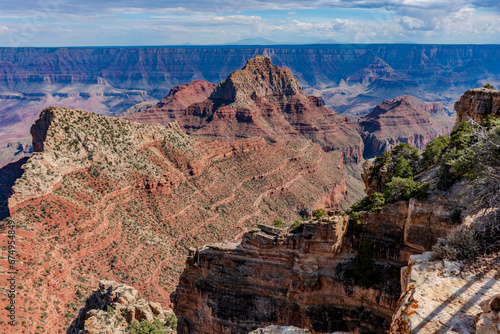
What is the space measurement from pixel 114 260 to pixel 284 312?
3560 centimetres

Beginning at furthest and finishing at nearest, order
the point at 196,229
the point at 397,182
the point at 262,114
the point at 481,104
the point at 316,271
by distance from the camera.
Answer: the point at 262,114 → the point at 196,229 → the point at 481,104 → the point at 397,182 → the point at 316,271

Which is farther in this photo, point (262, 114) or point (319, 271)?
point (262, 114)

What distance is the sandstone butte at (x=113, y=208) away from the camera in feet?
162

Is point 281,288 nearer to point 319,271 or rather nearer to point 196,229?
point 319,271

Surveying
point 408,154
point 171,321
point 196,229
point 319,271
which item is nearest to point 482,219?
point 319,271

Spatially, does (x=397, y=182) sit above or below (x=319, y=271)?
above

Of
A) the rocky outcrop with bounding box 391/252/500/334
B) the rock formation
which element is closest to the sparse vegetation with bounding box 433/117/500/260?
the rocky outcrop with bounding box 391/252/500/334

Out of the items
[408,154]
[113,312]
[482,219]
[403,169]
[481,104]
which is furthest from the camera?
[408,154]

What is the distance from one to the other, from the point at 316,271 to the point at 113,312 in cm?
2605

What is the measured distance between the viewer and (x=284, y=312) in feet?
107

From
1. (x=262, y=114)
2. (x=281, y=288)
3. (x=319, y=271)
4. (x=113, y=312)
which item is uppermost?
(x=262, y=114)

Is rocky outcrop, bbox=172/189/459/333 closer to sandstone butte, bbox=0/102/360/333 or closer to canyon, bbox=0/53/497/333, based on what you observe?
canyon, bbox=0/53/497/333

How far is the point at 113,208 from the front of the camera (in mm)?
65625

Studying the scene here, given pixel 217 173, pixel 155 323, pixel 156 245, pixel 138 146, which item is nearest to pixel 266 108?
pixel 217 173
